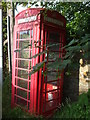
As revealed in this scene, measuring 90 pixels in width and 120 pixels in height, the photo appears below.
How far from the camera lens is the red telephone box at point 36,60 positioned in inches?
109

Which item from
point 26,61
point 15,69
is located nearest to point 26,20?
point 26,61

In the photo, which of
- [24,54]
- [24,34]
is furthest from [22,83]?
[24,34]

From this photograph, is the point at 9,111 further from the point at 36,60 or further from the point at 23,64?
the point at 36,60

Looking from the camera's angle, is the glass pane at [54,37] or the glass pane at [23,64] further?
the glass pane at [23,64]

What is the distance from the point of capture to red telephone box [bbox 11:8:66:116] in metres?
2.76

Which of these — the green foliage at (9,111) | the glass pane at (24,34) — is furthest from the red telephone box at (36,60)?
the green foliage at (9,111)

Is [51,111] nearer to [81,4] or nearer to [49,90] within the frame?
[49,90]

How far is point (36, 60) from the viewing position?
2760 mm

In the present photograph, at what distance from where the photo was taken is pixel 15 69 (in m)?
3.31

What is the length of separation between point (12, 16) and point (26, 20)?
1.69m

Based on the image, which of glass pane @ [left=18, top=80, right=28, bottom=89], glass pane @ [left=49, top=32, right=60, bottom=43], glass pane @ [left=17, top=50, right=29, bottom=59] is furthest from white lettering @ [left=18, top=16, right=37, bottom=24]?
glass pane @ [left=18, top=80, right=28, bottom=89]

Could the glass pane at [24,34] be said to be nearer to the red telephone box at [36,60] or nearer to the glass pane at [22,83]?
the red telephone box at [36,60]

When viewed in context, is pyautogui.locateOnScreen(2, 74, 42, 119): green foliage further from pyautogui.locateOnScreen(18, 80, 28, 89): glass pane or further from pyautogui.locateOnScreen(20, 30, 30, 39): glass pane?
pyautogui.locateOnScreen(20, 30, 30, 39): glass pane

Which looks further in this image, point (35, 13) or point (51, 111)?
point (51, 111)
